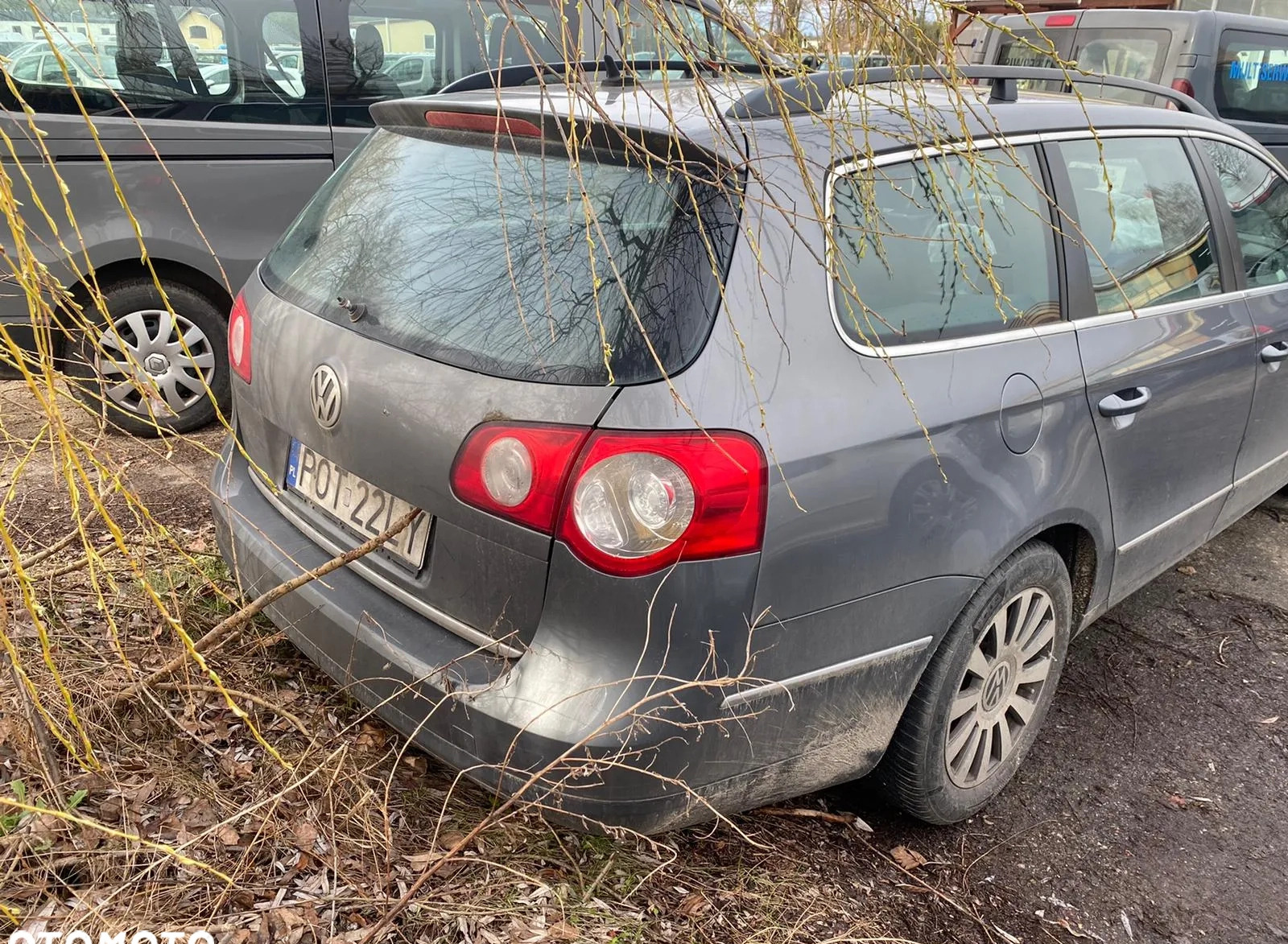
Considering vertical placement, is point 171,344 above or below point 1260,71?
below

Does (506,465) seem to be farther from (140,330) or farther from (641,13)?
(140,330)

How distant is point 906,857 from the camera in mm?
2539

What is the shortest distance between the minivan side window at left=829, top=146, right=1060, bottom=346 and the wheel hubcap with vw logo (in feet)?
2.34

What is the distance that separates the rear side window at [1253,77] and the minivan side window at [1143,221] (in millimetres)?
5650

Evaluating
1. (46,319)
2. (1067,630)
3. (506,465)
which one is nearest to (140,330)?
(506,465)

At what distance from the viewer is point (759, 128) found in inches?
82.1

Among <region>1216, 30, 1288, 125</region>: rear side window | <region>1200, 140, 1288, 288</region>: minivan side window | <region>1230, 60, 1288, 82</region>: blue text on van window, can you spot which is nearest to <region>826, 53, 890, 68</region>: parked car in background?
→ <region>1200, 140, 1288, 288</region>: minivan side window

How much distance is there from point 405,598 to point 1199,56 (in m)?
7.87

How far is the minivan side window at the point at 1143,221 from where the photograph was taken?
2.78 meters

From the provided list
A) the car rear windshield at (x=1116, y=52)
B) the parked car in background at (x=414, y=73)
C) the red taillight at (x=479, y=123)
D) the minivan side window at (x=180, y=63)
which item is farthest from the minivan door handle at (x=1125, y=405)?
the car rear windshield at (x=1116, y=52)

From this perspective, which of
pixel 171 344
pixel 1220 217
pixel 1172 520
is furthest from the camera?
pixel 171 344

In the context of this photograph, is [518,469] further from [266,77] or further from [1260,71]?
[1260,71]

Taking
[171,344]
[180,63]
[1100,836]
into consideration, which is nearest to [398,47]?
[180,63]

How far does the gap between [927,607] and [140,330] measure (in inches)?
141
